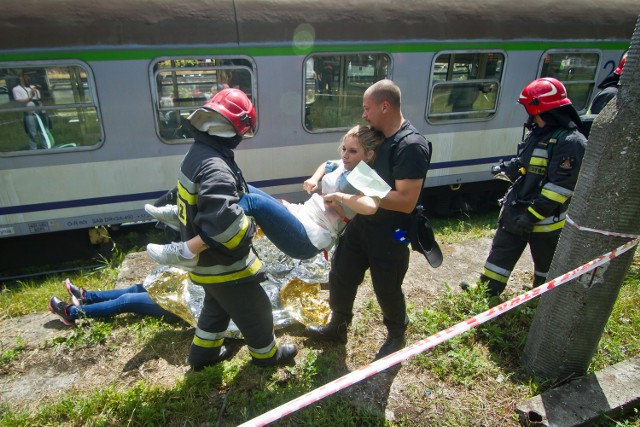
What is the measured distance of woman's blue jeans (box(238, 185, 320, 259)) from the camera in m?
2.33

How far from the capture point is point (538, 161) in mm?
3139

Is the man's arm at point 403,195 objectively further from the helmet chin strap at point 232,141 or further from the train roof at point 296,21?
the train roof at point 296,21

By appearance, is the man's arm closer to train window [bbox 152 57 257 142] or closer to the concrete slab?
the concrete slab

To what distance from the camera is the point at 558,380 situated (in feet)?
8.58

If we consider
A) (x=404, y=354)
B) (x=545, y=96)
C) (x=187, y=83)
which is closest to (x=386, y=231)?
(x=404, y=354)

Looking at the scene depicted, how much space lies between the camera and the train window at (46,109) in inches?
154

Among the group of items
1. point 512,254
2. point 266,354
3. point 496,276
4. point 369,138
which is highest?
point 369,138

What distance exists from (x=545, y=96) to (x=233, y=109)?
227 cm

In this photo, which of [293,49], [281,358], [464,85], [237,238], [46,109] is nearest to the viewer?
[237,238]

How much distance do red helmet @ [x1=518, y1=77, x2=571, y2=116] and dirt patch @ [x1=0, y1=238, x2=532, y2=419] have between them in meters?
1.78

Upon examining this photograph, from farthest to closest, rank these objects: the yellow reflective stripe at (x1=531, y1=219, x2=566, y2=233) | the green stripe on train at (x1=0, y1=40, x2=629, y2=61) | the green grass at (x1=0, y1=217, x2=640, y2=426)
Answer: the green stripe on train at (x1=0, y1=40, x2=629, y2=61)
the yellow reflective stripe at (x1=531, y1=219, x2=566, y2=233)
the green grass at (x1=0, y1=217, x2=640, y2=426)

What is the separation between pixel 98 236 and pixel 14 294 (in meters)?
1.03

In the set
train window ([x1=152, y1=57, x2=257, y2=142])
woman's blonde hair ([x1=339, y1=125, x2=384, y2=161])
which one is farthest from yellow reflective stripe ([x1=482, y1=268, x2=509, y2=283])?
train window ([x1=152, y1=57, x2=257, y2=142])

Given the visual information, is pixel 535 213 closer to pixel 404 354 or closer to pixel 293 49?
pixel 404 354
